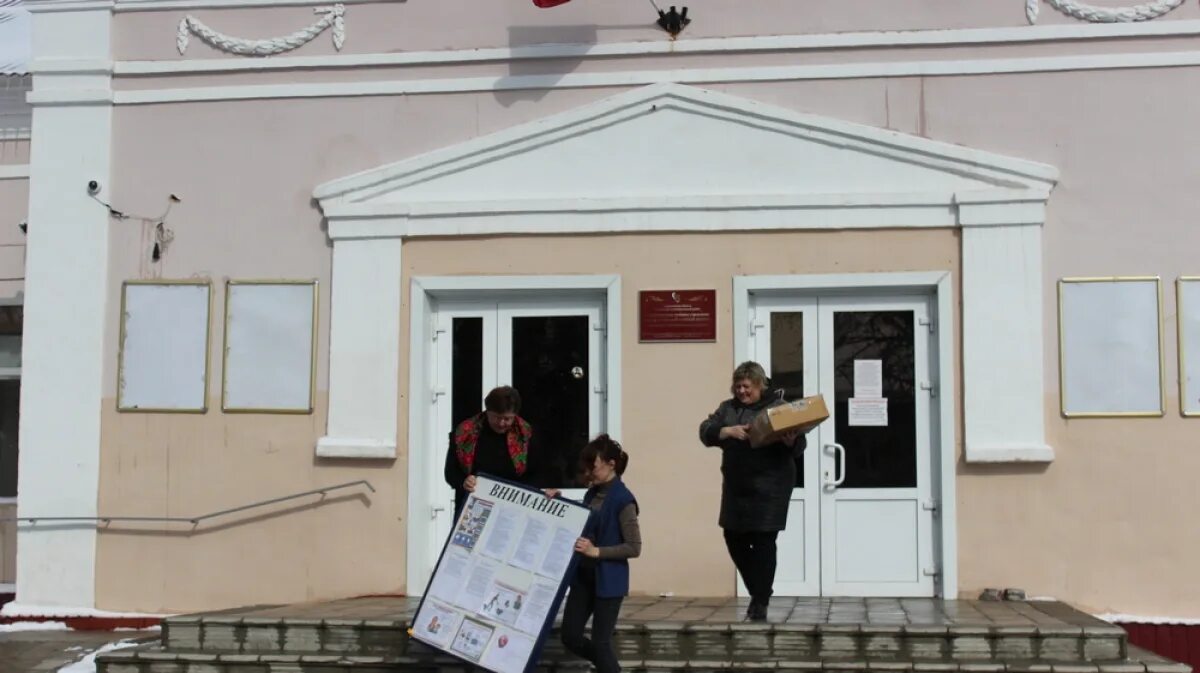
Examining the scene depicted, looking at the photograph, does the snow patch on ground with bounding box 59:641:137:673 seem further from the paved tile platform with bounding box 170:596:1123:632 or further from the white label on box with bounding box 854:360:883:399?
the white label on box with bounding box 854:360:883:399

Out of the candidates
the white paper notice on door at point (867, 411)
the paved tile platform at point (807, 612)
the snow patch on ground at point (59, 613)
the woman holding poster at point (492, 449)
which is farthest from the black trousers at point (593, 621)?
the snow patch on ground at point (59, 613)

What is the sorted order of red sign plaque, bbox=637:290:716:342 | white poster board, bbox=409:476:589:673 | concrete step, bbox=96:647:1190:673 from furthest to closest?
red sign plaque, bbox=637:290:716:342 < concrete step, bbox=96:647:1190:673 < white poster board, bbox=409:476:589:673

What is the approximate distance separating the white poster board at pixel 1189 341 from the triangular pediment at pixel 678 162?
1.10 meters

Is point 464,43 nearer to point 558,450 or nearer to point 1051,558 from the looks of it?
point 558,450

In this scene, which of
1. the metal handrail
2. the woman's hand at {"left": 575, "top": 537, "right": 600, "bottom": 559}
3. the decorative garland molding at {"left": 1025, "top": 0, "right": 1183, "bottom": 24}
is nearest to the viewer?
the woman's hand at {"left": 575, "top": 537, "right": 600, "bottom": 559}

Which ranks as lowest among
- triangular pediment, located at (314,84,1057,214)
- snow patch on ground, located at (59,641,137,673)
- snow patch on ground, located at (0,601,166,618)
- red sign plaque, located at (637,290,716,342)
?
snow patch on ground, located at (59,641,137,673)

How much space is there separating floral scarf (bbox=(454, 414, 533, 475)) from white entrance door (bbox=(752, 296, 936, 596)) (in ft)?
8.50

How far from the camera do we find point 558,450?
10188 mm

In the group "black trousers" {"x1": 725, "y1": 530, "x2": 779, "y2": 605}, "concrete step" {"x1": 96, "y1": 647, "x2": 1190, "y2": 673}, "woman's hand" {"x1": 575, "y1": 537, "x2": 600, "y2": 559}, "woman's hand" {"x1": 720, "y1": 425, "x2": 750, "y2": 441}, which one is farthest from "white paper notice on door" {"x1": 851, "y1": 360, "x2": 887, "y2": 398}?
"woman's hand" {"x1": 575, "y1": 537, "x2": 600, "y2": 559}

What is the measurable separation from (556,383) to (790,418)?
9.10ft

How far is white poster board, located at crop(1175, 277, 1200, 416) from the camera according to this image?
941 centimetres

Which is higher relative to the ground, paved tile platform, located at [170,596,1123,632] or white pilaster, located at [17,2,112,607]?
white pilaster, located at [17,2,112,607]

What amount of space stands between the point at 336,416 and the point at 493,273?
4.81 ft

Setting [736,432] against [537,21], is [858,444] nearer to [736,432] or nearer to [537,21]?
[736,432]
